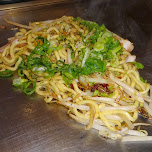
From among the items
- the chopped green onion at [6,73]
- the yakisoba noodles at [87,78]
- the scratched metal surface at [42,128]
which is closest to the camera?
the scratched metal surface at [42,128]

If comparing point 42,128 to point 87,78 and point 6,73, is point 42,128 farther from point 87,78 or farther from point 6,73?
point 6,73

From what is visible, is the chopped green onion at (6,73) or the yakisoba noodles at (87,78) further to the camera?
the chopped green onion at (6,73)

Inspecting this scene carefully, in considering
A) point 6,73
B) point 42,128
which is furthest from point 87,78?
point 6,73

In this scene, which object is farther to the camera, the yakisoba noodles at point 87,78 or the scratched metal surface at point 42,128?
the yakisoba noodles at point 87,78

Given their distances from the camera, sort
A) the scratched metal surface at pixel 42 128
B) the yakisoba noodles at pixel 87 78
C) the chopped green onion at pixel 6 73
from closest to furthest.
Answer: the scratched metal surface at pixel 42 128, the yakisoba noodles at pixel 87 78, the chopped green onion at pixel 6 73

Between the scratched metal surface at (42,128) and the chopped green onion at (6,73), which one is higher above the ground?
the chopped green onion at (6,73)

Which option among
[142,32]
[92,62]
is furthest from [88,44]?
[142,32]

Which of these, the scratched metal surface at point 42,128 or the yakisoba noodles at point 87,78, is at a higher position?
the yakisoba noodles at point 87,78

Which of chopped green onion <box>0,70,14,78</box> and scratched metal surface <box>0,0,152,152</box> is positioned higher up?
chopped green onion <box>0,70,14,78</box>

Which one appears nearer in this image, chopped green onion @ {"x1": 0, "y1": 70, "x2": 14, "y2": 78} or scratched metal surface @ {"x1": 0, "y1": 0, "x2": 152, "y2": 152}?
scratched metal surface @ {"x1": 0, "y1": 0, "x2": 152, "y2": 152}
